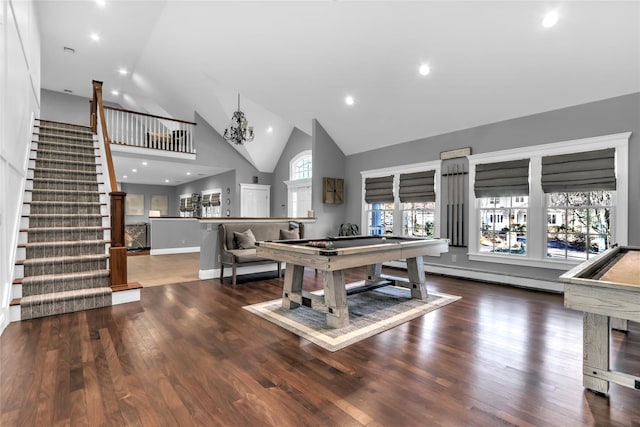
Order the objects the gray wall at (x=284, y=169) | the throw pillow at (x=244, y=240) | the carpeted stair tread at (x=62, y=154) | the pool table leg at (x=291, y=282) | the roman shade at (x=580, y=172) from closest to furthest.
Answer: the pool table leg at (x=291, y=282), the roman shade at (x=580, y=172), the carpeted stair tread at (x=62, y=154), the throw pillow at (x=244, y=240), the gray wall at (x=284, y=169)

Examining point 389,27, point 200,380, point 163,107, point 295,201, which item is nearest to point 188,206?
point 163,107

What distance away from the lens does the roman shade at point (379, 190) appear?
22.0ft

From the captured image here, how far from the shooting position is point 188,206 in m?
12.7

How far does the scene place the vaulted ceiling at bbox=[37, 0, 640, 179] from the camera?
12.1 ft

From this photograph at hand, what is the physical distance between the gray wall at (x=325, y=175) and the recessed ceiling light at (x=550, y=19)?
14.4 feet

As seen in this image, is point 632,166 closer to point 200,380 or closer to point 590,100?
point 590,100

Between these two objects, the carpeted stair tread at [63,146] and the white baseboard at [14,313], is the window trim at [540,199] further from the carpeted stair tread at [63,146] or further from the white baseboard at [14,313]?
the carpeted stair tread at [63,146]

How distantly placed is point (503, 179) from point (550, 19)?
7.48ft

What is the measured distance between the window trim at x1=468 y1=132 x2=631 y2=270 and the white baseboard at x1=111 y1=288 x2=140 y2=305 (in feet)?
16.8

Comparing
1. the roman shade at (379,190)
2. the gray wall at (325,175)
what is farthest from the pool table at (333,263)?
the gray wall at (325,175)

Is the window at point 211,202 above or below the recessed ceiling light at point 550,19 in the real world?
below

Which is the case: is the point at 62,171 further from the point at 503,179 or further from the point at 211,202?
the point at 503,179

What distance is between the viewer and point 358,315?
11.2ft

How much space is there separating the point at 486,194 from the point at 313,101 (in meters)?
3.72
